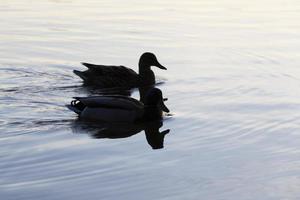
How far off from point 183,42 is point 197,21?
264 cm

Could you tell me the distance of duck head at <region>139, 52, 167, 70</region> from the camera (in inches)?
616

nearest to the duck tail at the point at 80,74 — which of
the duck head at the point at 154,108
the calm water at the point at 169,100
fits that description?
the calm water at the point at 169,100

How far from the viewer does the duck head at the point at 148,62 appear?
51.3 ft

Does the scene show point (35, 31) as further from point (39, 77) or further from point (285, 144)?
point (285, 144)

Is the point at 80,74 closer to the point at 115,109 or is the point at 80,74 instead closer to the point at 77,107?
the point at 77,107

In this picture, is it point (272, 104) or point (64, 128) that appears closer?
point (64, 128)

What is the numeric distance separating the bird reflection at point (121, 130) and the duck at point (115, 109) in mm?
123

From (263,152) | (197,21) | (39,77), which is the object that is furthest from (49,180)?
(197,21)

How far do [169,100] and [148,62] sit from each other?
2.31 meters

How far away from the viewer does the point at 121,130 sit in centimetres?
1176

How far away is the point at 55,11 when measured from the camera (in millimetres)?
21969

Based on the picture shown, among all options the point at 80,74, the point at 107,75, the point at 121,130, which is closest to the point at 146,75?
the point at 107,75

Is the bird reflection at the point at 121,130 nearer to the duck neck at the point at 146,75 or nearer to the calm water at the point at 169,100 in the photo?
the calm water at the point at 169,100

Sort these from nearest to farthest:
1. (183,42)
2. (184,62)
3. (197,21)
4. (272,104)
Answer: (272,104) < (184,62) < (183,42) < (197,21)
